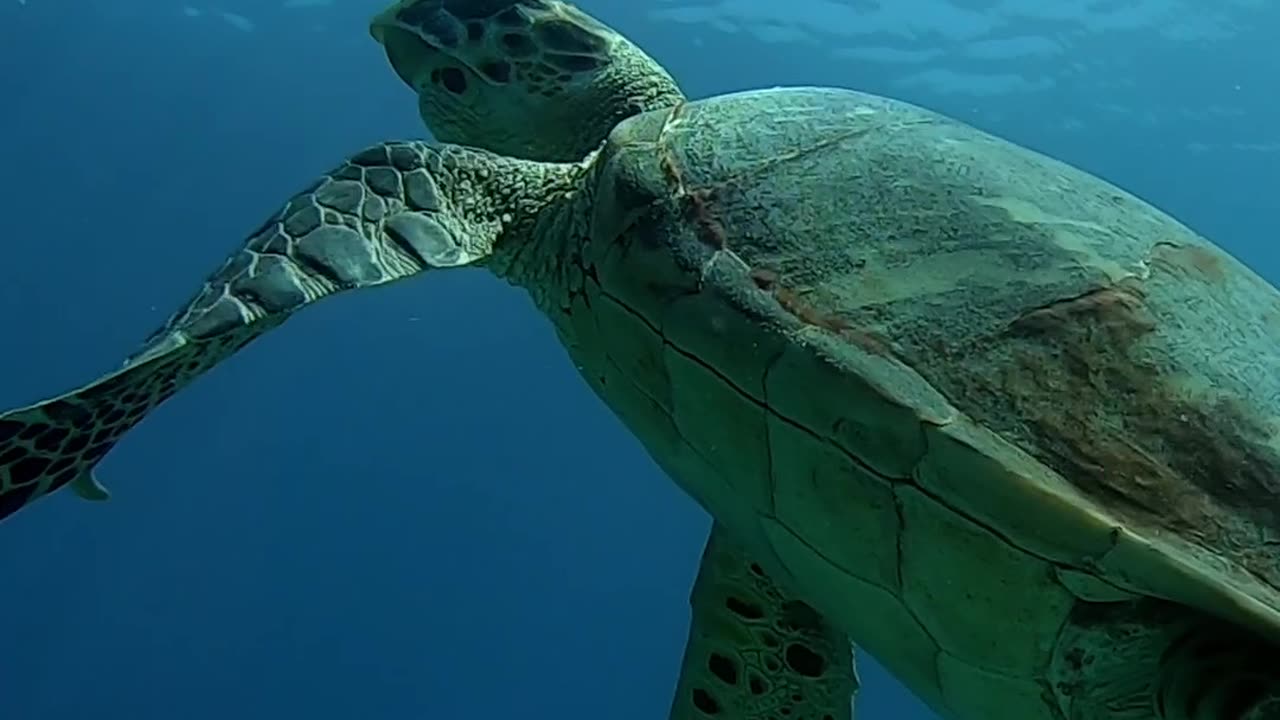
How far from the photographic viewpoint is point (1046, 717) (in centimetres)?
221

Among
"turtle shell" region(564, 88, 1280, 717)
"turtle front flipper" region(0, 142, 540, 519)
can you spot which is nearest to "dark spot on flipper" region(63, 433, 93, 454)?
"turtle front flipper" region(0, 142, 540, 519)

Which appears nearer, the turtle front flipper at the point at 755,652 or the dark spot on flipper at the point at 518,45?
the turtle front flipper at the point at 755,652

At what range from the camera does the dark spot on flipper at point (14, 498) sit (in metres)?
2.48

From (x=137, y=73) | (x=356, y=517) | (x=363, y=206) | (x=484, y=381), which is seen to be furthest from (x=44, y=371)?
(x=363, y=206)

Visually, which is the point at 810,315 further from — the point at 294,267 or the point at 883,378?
the point at 294,267

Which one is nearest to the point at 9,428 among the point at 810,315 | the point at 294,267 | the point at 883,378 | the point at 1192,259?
the point at 294,267

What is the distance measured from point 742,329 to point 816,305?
16cm

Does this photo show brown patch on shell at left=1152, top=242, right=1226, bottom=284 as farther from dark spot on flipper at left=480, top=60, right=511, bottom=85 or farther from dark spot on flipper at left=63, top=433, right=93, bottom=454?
dark spot on flipper at left=480, top=60, right=511, bottom=85

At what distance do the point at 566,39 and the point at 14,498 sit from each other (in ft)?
7.65

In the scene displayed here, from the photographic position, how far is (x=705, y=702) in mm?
3578

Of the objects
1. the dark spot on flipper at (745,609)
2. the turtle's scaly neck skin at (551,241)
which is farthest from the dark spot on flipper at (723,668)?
the turtle's scaly neck skin at (551,241)

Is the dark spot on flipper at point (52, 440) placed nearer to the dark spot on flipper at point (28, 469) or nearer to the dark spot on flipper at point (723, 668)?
the dark spot on flipper at point (28, 469)

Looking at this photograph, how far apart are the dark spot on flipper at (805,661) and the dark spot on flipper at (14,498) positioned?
1.99 m

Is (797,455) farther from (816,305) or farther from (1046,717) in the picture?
(1046,717)
